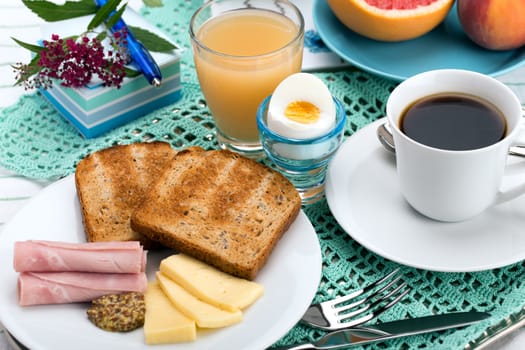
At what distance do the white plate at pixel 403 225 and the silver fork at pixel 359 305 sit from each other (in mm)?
73

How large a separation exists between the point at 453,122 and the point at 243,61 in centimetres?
54

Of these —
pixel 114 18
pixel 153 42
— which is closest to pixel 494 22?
pixel 153 42

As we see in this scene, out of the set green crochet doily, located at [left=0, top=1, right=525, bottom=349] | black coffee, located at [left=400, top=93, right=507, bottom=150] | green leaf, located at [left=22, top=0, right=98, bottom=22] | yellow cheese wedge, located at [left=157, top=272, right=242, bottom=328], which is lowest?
green crochet doily, located at [left=0, top=1, right=525, bottom=349]

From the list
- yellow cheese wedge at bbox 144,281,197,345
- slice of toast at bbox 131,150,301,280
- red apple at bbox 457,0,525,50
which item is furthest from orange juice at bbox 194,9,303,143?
yellow cheese wedge at bbox 144,281,197,345

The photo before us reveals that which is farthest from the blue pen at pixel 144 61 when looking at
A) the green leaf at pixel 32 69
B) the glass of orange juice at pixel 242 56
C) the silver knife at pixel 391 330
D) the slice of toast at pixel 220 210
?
the silver knife at pixel 391 330

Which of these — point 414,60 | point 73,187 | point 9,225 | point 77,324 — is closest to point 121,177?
point 73,187

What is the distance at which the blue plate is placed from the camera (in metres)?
2.17

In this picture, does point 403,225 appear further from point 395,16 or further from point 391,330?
point 395,16

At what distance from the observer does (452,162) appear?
1.51 metres

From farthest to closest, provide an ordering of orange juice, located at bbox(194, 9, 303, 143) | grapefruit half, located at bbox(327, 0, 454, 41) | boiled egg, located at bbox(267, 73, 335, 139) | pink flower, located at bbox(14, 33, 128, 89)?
grapefruit half, located at bbox(327, 0, 454, 41), pink flower, located at bbox(14, 33, 128, 89), orange juice, located at bbox(194, 9, 303, 143), boiled egg, located at bbox(267, 73, 335, 139)

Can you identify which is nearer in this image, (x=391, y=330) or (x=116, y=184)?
(x=391, y=330)

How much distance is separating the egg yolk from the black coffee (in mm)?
214

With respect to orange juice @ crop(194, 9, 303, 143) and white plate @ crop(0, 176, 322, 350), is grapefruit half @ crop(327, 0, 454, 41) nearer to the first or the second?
orange juice @ crop(194, 9, 303, 143)

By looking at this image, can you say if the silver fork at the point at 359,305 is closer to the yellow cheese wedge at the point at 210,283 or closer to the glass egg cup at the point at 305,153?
the yellow cheese wedge at the point at 210,283
